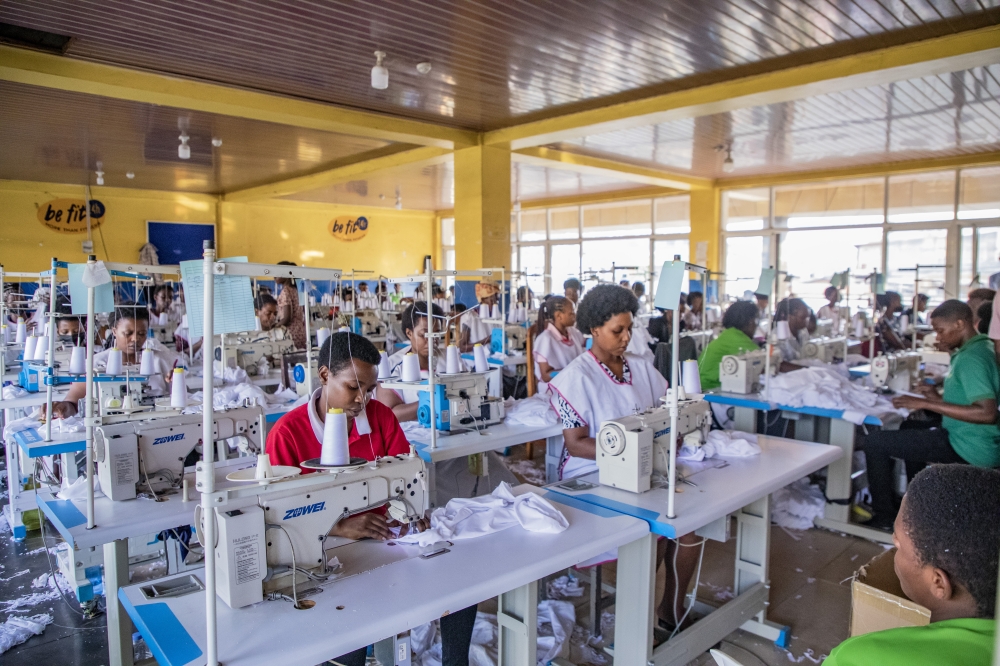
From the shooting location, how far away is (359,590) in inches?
67.4

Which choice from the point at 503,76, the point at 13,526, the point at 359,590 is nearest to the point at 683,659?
the point at 359,590

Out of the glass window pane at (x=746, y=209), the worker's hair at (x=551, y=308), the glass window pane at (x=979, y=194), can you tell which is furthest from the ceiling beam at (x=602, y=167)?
the glass window pane at (x=979, y=194)

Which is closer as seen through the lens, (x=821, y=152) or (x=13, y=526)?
(x=13, y=526)

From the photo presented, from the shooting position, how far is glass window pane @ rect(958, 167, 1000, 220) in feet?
32.4

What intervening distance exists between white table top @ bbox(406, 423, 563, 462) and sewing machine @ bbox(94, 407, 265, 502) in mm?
832

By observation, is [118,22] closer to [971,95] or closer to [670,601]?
[670,601]

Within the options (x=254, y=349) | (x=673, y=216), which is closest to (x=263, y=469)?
(x=254, y=349)

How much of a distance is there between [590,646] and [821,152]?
9050 mm

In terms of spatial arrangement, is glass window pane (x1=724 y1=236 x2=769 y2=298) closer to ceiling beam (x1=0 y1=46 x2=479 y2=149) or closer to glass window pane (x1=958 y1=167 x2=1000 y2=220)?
glass window pane (x1=958 y1=167 x2=1000 y2=220)

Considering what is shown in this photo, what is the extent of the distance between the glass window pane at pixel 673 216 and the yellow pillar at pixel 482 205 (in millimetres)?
5885

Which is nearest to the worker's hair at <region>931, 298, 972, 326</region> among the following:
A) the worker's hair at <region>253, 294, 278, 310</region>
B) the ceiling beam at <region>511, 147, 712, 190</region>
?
the worker's hair at <region>253, 294, 278, 310</region>

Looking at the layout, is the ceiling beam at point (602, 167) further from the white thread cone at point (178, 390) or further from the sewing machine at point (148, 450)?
the sewing machine at point (148, 450)

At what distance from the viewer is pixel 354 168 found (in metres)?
10.2

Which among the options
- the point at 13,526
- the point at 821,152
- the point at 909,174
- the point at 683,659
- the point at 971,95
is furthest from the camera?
the point at 909,174
